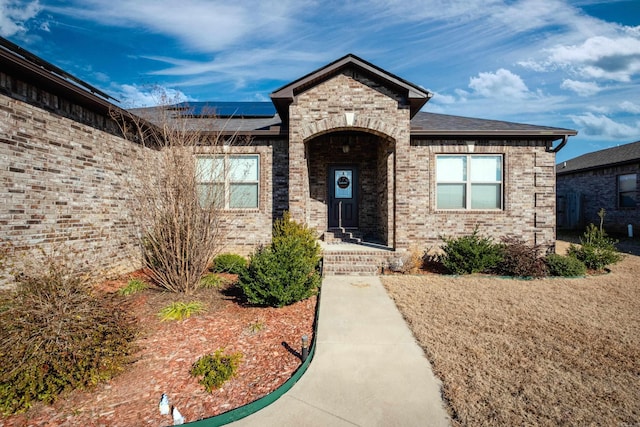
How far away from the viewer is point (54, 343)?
2.92m

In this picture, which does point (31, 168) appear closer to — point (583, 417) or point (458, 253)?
point (583, 417)

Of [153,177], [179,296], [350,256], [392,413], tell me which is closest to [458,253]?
[350,256]

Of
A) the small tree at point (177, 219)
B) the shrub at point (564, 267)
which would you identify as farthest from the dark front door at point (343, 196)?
the shrub at point (564, 267)

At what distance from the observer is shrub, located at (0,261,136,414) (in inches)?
106

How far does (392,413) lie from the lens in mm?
2574

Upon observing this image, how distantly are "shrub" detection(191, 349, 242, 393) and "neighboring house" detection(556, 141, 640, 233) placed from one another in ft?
59.1

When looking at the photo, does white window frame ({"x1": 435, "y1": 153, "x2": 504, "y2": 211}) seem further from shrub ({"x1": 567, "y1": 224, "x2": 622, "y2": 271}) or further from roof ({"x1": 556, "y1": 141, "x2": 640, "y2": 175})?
roof ({"x1": 556, "y1": 141, "x2": 640, "y2": 175})

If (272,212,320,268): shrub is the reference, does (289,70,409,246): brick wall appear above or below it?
above

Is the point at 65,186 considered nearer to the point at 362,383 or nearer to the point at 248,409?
the point at 248,409

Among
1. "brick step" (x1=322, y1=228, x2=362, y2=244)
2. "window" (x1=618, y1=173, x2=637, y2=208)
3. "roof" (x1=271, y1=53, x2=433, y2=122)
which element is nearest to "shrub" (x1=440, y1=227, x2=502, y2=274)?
"brick step" (x1=322, y1=228, x2=362, y2=244)

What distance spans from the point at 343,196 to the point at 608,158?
15.5 meters

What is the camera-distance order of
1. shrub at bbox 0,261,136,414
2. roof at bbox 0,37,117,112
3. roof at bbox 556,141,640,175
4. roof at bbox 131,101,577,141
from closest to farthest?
shrub at bbox 0,261,136,414
roof at bbox 0,37,117,112
roof at bbox 131,101,577,141
roof at bbox 556,141,640,175

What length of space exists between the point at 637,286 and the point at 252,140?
990 cm

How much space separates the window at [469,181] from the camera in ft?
29.1
